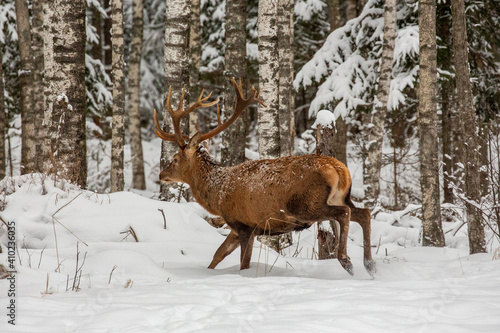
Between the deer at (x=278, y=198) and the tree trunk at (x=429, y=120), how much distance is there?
2675 millimetres

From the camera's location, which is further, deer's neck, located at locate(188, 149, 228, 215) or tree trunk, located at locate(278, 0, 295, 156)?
tree trunk, located at locate(278, 0, 295, 156)

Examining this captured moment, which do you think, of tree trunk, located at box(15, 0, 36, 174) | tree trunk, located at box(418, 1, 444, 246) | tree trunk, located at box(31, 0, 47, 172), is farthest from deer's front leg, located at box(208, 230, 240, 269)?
tree trunk, located at box(15, 0, 36, 174)

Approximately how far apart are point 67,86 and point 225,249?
10.3 feet

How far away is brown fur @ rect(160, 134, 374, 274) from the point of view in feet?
16.8

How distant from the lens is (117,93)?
1320 centimetres

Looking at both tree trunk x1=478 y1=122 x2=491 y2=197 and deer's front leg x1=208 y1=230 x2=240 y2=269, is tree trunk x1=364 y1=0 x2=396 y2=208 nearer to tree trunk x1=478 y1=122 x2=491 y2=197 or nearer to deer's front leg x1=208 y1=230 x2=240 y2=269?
tree trunk x1=478 y1=122 x2=491 y2=197

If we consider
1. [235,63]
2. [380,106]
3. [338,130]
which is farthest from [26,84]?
[380,106]

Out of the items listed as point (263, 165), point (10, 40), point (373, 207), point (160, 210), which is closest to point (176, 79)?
point (160, 210)

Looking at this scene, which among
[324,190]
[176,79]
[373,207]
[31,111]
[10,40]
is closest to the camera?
[324,190]

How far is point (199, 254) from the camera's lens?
240 inches

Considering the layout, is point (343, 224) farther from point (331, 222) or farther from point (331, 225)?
point (331, 225)

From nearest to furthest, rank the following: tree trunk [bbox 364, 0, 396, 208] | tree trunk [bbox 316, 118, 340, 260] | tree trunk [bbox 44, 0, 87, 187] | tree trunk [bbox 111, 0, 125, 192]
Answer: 1. tree trunk [bbox 316, 118, 340, 260]
2. tree trunk [bbox 44, 0, 87, 187]
3. tree trunk [bbox 364, 0, 396, 208]
4. tree trunk [bbox 111, 0, 125, 192]

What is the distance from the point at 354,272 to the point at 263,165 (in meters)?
1.43

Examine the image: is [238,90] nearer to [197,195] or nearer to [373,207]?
[197,195]
